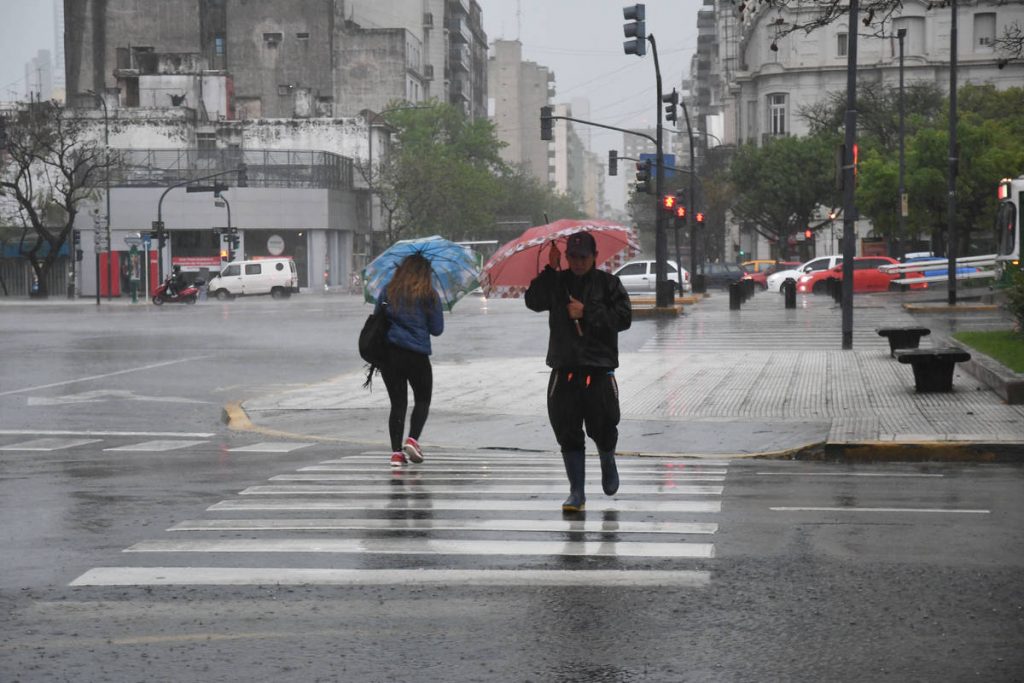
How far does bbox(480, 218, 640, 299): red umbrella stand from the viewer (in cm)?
1000

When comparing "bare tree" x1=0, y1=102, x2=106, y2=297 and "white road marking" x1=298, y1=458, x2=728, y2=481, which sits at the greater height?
"bare tree" x1=0, y1=102, x2=106, y2=297

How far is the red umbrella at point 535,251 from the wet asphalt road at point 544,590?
1.39 metres

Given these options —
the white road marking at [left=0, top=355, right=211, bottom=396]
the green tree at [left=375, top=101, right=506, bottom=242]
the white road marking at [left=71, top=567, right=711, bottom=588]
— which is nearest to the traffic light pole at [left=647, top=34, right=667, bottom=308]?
the white road marking at [left=0, top=355, right=211, bottom=396]

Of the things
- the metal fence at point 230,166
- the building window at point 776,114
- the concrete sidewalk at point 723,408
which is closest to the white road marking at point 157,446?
the concrete sidewalk at point 723,408

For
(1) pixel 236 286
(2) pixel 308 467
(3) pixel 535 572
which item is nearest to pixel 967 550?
(3) pixel 535 572

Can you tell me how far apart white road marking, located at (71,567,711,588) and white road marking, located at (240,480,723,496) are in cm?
292

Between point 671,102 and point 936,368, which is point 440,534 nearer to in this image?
point 936,368

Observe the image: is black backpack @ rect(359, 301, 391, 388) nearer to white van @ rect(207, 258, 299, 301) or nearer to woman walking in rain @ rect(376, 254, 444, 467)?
woman walking in rain @ rect(376, 254, 444, 467)

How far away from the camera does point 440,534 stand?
863 centimetres

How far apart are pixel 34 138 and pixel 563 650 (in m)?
73.0

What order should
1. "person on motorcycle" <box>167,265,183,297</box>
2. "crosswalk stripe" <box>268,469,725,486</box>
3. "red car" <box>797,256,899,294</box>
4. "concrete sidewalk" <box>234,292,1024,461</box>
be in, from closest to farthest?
"crosswalk stripe" <box>268,469,725,486</box>
"concrete sidewalk" <box>234,292,1024,461</box>
"red car" <box>797,256,899,294</box>
"person on motorcycle" <box>167,265,183,297</box>

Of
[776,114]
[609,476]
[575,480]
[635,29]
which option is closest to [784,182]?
[776,114]

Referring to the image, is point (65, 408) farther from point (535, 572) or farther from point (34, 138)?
point (34, 138)

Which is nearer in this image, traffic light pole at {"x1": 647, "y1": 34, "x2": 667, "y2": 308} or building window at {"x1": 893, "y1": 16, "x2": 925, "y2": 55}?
traffic light pole at {"x1": 647, "y1": 34, "x2": 667, "y2": 308}
